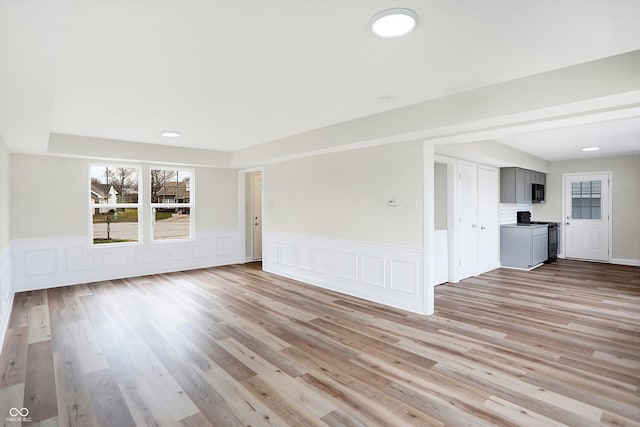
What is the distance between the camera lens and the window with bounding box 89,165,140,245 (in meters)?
6.03

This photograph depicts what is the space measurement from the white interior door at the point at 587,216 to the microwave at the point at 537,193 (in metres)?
0.61

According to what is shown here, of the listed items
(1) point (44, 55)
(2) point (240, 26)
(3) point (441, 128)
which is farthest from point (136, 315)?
(3) point (441, 128)

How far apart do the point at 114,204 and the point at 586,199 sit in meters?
10.3

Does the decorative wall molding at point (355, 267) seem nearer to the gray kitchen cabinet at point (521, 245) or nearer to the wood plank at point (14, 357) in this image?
the wood plank at point (14, 357)

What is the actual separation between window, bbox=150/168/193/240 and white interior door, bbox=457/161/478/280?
5341mm

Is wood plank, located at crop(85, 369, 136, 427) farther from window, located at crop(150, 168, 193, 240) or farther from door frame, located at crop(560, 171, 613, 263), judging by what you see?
door frame, located at crop(560, 171, 613, 263)

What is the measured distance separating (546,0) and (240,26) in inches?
68.2

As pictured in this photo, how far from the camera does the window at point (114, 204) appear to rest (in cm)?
603

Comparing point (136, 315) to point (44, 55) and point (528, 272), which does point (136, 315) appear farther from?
point (528, 272)

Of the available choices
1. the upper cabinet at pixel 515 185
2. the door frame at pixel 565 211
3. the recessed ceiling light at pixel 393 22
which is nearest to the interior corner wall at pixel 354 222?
the recessed ceiling light at pixel 393 22

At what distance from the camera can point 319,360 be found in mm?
2938

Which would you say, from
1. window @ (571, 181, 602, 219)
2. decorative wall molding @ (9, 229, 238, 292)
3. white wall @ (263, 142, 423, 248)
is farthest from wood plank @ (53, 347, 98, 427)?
window @ (571, 181, 602, 219)

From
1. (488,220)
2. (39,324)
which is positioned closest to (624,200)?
(488,220)

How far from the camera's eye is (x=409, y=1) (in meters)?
1.82
